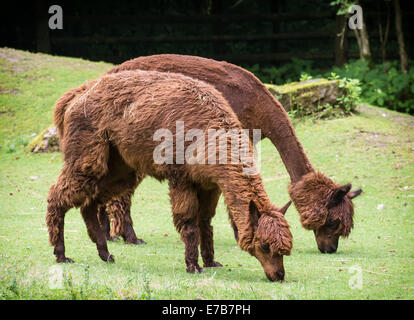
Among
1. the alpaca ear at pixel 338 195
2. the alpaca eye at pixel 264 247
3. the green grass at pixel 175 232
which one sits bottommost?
the green grass at pixel 175 232

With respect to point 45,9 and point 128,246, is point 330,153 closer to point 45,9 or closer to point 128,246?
point 128,246

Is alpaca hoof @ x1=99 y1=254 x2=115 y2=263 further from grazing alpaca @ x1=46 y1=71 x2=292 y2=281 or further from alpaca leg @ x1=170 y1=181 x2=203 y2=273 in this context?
alpaca leg @ x1=170 y1=181 x2=203 y2=273

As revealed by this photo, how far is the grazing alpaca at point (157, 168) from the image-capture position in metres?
5.95

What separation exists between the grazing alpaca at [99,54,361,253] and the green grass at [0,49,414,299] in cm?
39

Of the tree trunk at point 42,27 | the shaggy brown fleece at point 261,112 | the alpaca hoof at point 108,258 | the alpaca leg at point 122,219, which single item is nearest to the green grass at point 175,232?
the alpaca hoof at point 108,258

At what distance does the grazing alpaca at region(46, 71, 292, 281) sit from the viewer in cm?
595

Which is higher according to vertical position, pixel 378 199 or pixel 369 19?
pixel 369 19

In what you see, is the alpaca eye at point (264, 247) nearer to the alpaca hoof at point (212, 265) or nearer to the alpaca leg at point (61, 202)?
the alpaca hoof at point (212, 265)

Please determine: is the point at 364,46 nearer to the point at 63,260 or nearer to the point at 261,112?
the point at 261,112

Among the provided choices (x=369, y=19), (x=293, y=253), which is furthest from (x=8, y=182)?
(x=369, y=19)

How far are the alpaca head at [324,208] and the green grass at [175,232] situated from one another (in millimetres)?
283

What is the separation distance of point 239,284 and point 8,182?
24.9 feet

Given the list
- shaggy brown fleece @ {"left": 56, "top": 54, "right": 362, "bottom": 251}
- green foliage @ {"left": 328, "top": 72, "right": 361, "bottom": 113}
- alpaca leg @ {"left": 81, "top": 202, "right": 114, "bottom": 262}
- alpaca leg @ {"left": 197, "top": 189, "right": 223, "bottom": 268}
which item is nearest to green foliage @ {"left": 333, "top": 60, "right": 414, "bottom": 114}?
green foliage @ {"left": 328, "top": 72, "right": 361, "bottom": 113}

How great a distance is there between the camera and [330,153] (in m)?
13.3
